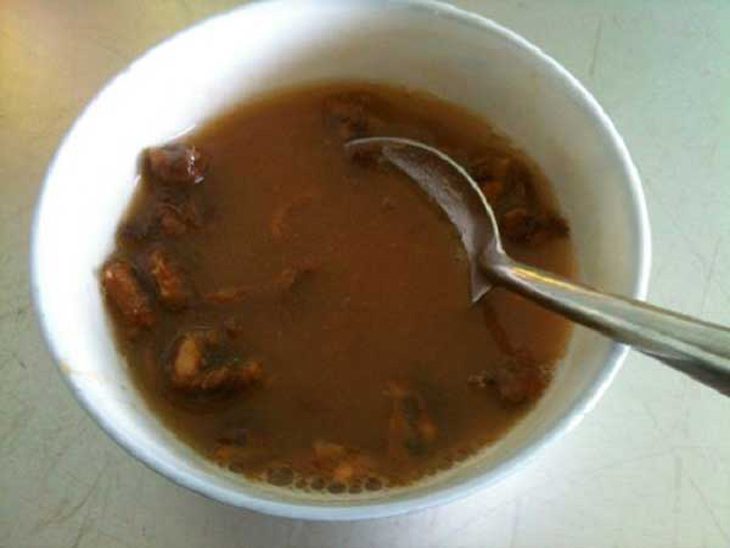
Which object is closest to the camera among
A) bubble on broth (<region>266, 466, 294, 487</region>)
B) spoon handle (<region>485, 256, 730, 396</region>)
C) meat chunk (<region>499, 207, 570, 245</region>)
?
spoon handle (<region>485, 256, 730, 396</region>)

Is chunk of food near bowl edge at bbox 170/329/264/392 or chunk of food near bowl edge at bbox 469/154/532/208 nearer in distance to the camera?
chunk of food near bowl edge at bbox 170/329/264/392

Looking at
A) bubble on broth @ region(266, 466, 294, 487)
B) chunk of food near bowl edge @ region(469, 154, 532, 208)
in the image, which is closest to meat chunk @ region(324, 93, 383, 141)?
chunk of food near bowl edge @ region(469, 154, 532, 208)

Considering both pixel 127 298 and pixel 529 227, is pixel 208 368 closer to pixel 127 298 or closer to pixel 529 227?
pixel 127 298

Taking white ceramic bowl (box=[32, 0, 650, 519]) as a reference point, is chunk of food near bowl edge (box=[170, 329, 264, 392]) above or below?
below

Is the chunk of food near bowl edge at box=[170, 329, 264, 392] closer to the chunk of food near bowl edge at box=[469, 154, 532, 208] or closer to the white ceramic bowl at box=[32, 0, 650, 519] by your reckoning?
the white ceramic bowl at box=[32, 0, 650, 519]

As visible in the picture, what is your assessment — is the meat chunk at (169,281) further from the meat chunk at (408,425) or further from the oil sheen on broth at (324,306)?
the meat chunk at (408,425)
